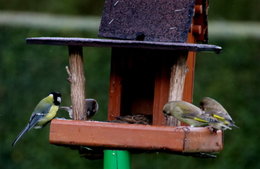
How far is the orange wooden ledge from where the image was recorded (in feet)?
17.2

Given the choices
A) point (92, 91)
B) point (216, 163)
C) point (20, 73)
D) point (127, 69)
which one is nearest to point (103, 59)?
point (92, 91)

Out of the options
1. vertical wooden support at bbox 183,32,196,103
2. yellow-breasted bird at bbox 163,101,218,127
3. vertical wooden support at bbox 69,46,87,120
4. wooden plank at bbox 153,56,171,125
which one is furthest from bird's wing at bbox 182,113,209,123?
vertical wooden support at bbox 69,46,87,120

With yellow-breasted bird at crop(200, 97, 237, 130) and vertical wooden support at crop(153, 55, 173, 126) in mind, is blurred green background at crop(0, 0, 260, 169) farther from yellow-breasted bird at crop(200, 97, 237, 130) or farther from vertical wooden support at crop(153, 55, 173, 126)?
vertical wooden support at crop(153, 55, 173, 126)

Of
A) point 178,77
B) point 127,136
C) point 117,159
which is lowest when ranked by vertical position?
point 117,159

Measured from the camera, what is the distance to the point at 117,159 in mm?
5543

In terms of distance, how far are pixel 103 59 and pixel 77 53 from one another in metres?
4.40

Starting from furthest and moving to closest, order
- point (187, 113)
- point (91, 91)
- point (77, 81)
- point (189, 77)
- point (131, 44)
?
1. point (91, 91)
2. point (189, 77)
3. point (77, 81)
4. point (187, 113)
5. point (131, 44)

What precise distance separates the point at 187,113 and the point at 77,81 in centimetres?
87

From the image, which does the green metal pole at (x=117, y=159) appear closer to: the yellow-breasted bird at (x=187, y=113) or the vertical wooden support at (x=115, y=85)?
the yellow-breasted bird at (x=187, y=113)

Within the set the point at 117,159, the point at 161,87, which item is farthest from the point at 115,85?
the point at 117,159

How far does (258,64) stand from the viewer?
968cm

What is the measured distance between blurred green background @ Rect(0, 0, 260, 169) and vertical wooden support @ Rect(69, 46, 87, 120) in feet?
12.2

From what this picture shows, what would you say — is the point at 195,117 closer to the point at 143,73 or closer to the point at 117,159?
the point at 117,159

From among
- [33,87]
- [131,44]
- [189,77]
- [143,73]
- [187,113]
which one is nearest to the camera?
[131,44]
